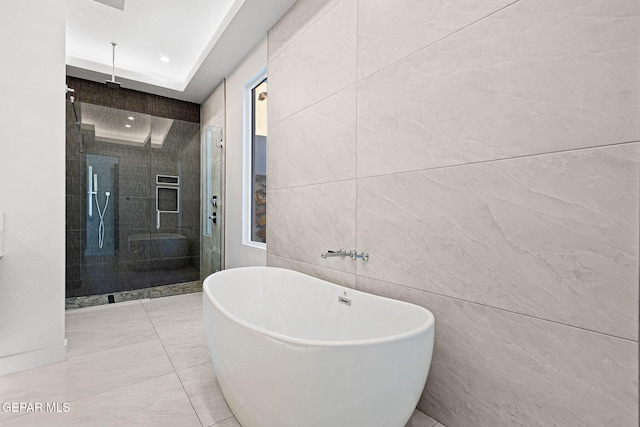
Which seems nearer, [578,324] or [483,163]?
[578,324]

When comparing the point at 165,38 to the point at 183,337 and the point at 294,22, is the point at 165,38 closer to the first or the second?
the point at 294,22

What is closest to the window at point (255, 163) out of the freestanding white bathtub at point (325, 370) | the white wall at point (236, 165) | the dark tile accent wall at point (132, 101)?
the white wall at point (236, 165)

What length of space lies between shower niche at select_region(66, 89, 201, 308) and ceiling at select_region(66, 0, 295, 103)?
1.81 ft

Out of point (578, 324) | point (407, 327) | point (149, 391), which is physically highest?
point (578, 324)

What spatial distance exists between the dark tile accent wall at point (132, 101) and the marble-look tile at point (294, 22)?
2169 millimetres

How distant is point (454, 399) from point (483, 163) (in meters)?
1.02

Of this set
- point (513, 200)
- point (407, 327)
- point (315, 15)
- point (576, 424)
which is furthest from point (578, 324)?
point (315, 15)

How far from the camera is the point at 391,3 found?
5.52 ft

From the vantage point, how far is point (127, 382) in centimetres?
178

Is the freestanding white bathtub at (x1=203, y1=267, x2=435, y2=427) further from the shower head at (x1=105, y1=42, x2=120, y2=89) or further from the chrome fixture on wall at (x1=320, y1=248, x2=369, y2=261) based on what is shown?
the shower head at (x1=105, y1=42, x2=120, y2=89)

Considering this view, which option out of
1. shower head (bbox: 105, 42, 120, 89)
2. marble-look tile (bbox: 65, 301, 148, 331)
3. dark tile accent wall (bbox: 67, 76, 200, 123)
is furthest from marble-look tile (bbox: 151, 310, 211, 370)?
dark tile accent wall (bbox: 67, 76, 200, 123)

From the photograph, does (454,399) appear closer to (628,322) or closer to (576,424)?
(576,424)

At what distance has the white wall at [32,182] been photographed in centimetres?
191

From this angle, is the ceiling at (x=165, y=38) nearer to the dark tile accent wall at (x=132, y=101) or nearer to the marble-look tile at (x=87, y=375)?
the dark tile accent wall at (x=132, y=101)
